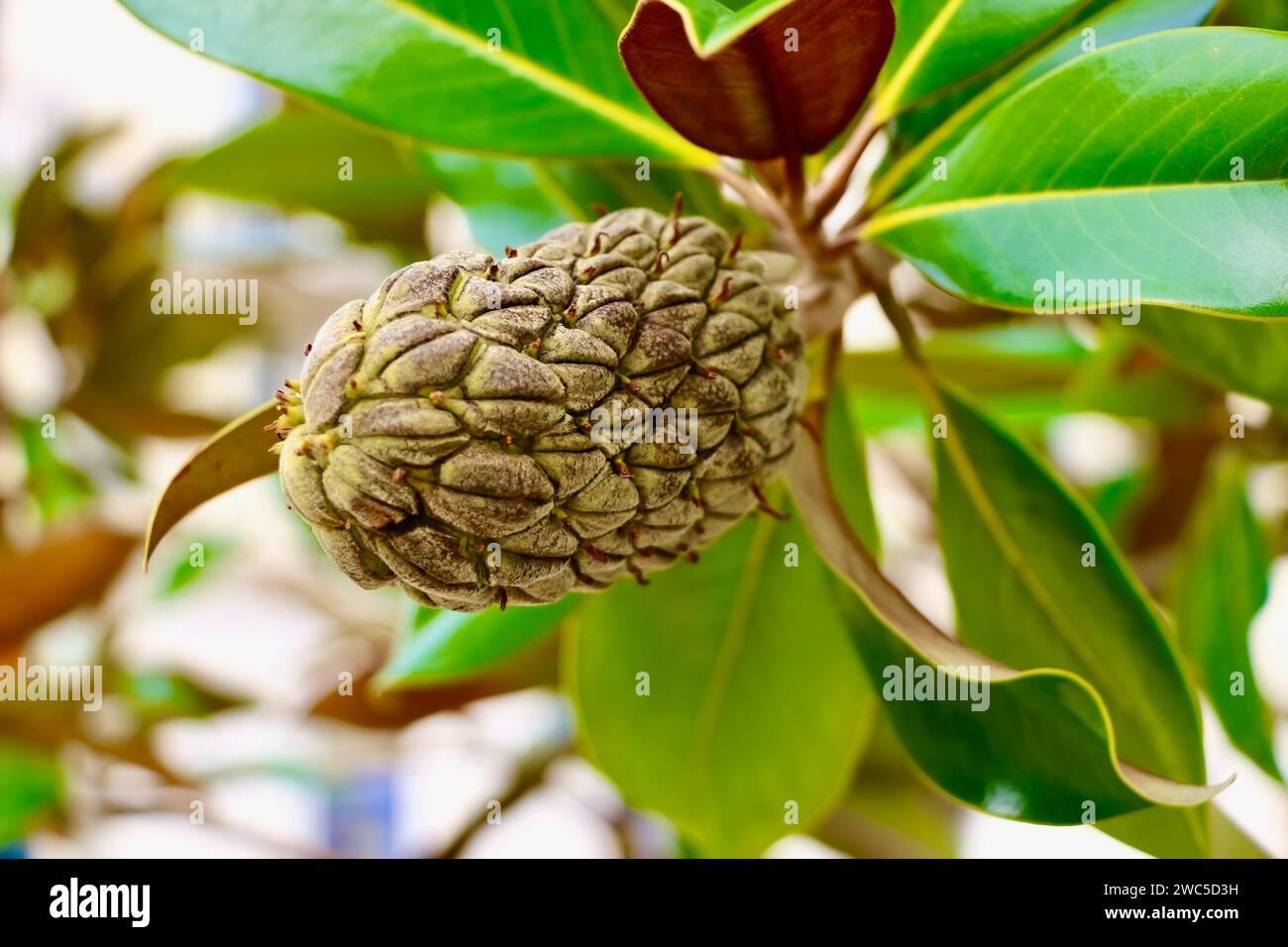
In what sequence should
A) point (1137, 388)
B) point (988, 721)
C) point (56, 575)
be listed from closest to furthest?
point (988, 721)
point (1137, 388)
point (56, 575)

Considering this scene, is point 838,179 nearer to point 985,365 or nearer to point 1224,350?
point 1224,350

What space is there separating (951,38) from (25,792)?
1905 mm

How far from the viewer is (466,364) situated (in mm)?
630

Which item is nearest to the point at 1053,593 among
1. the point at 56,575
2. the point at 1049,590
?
the point at 1049,590

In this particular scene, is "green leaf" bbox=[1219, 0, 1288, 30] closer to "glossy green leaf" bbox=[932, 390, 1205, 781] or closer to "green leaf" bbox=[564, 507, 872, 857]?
"glossy green leaf" bbox=[932, 390, 1205, 781]

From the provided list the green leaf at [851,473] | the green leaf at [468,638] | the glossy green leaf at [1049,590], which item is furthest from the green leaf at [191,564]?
the glossy green leaf at [1049,590]

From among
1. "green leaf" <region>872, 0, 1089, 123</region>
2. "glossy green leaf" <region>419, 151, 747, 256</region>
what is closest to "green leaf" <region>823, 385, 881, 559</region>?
"glossy green leaf" <region>419, 151, 747, 256</region>

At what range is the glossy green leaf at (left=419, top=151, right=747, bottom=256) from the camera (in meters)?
0.97

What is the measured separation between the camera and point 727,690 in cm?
114

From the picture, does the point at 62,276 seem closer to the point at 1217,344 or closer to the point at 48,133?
the point at 48,133

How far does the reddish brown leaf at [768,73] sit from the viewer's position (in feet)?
2.04

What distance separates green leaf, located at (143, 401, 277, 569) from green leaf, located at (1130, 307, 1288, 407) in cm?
68

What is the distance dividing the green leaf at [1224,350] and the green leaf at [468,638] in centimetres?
56
